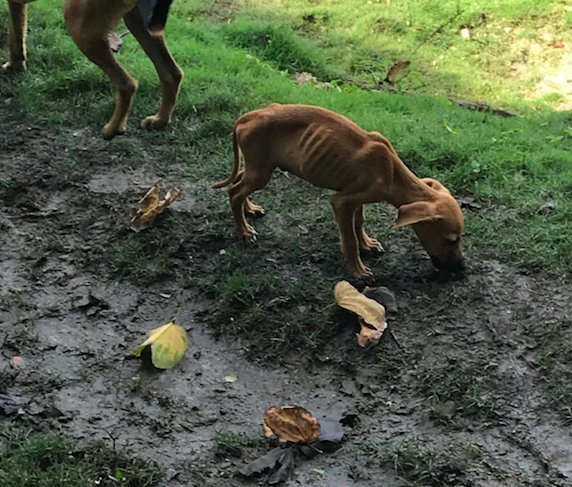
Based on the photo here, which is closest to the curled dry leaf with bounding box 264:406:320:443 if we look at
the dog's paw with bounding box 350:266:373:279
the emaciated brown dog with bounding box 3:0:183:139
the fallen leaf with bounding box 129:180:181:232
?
the dog's paw with bounding box 350:266:373:279

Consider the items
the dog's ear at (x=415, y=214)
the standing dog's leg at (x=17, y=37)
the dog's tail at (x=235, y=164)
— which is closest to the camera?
the dog's ear at (x=415, y=214)

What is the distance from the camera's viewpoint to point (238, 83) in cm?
657

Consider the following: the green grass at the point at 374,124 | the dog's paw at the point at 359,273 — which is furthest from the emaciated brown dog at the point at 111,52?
the dog's paw at the point at 359,273

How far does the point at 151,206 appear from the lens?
4.77m

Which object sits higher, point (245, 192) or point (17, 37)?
point (245, 192)

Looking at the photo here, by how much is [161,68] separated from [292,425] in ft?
10.4

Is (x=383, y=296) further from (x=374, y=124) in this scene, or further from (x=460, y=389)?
(x=374, y=124)

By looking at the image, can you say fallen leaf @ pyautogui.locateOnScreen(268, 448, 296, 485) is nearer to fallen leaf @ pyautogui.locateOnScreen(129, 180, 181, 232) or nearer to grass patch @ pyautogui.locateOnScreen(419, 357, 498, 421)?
grass patch @ pyautogui.locateOnScreen(419, 357, 498, 421)

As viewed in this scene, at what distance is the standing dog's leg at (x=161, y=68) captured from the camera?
222 inches

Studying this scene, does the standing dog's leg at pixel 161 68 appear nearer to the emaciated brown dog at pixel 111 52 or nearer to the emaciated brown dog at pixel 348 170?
the emaciated brown dog at pixel 111 52

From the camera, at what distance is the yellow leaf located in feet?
12.4

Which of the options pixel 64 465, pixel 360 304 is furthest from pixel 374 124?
pixel 64 465

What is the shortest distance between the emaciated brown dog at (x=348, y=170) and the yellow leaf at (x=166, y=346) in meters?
0.88

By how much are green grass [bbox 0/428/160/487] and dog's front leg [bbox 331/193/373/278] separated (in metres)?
1.56
